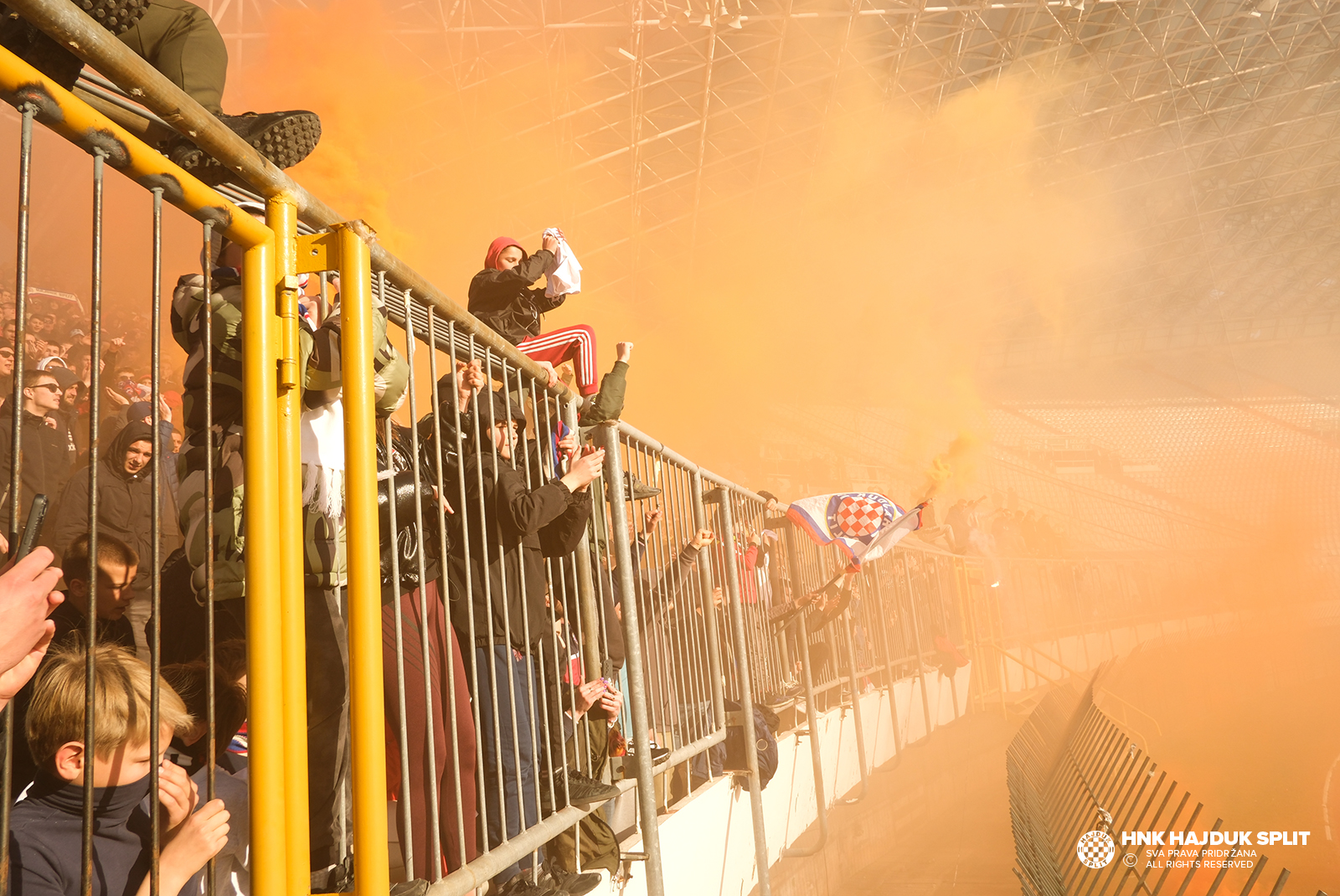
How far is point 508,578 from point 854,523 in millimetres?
4956

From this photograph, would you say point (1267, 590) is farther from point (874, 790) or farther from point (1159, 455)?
point (874, 790)

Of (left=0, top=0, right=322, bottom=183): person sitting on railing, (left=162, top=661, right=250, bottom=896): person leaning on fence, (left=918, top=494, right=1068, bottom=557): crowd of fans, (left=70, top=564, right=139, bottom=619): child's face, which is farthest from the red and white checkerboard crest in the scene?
(left=918, top=494, right=1068, bottom=557): crowd of fans

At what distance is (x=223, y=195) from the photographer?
4.61 feet

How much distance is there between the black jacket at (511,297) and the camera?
416cm

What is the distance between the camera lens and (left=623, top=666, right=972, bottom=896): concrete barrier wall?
143 inches

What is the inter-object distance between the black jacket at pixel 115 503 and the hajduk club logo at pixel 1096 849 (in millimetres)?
5369

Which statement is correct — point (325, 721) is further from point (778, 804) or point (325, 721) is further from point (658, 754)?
point (778, 804)

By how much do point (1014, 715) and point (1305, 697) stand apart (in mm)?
7205

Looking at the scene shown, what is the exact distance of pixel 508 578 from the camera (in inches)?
103

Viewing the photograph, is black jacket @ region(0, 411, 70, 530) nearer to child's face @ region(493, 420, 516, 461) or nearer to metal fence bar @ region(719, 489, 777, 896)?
child's face @ region(493, 420, 516, 461)

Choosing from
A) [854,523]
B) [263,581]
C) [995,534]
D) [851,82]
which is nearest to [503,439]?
[263,581]

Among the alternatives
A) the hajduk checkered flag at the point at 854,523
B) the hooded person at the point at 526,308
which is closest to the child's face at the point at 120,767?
the hooded person at the point at 526,308

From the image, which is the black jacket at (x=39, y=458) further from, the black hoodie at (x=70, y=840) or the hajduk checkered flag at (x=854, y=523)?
the hajduk checkered flag at (x=854, y=523)

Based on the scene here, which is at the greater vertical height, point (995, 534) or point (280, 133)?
point (280, 133)
